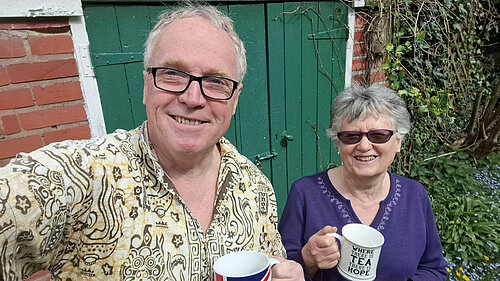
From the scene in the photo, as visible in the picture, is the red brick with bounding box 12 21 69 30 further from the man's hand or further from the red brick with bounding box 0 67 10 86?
the man's hand

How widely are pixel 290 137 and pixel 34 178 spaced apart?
7.23 ft

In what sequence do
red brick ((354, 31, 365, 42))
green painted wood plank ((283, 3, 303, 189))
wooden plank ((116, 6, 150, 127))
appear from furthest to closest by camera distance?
red brick ((354, 31, 365, 42)) → green painted wood plank ((283, 3, 303, 189)) → wooden plank ((116, 6, 150, 127))

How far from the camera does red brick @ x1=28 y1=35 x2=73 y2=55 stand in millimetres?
1434

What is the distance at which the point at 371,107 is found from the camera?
5.16ft

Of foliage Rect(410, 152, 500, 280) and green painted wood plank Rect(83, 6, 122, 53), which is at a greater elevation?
green painted wood plank Rect(83, 6, 122, 53)

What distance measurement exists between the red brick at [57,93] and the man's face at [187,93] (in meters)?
0.83

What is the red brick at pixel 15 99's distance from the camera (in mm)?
1382

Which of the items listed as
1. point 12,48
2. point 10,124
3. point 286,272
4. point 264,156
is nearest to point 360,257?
point 286,272

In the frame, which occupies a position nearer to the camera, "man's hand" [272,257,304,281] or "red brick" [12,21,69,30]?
"man's hand" [272,257,304,281]

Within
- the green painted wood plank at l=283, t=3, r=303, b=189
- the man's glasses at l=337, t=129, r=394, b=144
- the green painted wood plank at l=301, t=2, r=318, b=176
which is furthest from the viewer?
the green painted wood plank at l=301, t=2, r=318, b=176

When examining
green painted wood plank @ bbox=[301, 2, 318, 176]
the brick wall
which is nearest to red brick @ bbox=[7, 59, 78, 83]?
the brick wall

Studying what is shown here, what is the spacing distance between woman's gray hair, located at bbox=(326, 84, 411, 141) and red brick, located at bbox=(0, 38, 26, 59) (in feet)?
5.13

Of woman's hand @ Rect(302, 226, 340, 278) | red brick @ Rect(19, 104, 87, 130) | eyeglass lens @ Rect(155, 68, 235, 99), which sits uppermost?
eyeglass lens @ Rect(155, 68, 235, 99)

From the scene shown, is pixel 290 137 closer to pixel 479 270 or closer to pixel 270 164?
pixel 270 164
